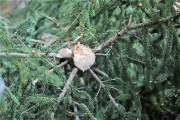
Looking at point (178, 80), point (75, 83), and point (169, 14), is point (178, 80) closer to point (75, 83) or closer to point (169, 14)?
point (169, 14)

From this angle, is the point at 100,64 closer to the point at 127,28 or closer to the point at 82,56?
the point at 82,56

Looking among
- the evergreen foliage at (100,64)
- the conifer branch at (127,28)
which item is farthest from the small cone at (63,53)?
the conifer branch at (127,28)

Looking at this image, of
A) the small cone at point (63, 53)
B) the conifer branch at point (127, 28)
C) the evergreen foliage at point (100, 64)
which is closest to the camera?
the evergreen foliage at point (100, 64)

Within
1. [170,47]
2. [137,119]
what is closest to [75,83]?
[137,119]

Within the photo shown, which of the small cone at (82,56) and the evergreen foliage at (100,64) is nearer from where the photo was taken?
the evergreen foliage at (100,64)

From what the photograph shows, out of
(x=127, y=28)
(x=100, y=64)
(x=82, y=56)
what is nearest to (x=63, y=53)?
(x=82, y=56)

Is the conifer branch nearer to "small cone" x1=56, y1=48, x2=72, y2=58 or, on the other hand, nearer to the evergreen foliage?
the evergreen foliage

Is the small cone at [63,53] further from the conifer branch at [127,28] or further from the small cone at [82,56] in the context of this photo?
the conifer branch at [127,28]

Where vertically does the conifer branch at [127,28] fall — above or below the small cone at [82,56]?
above
